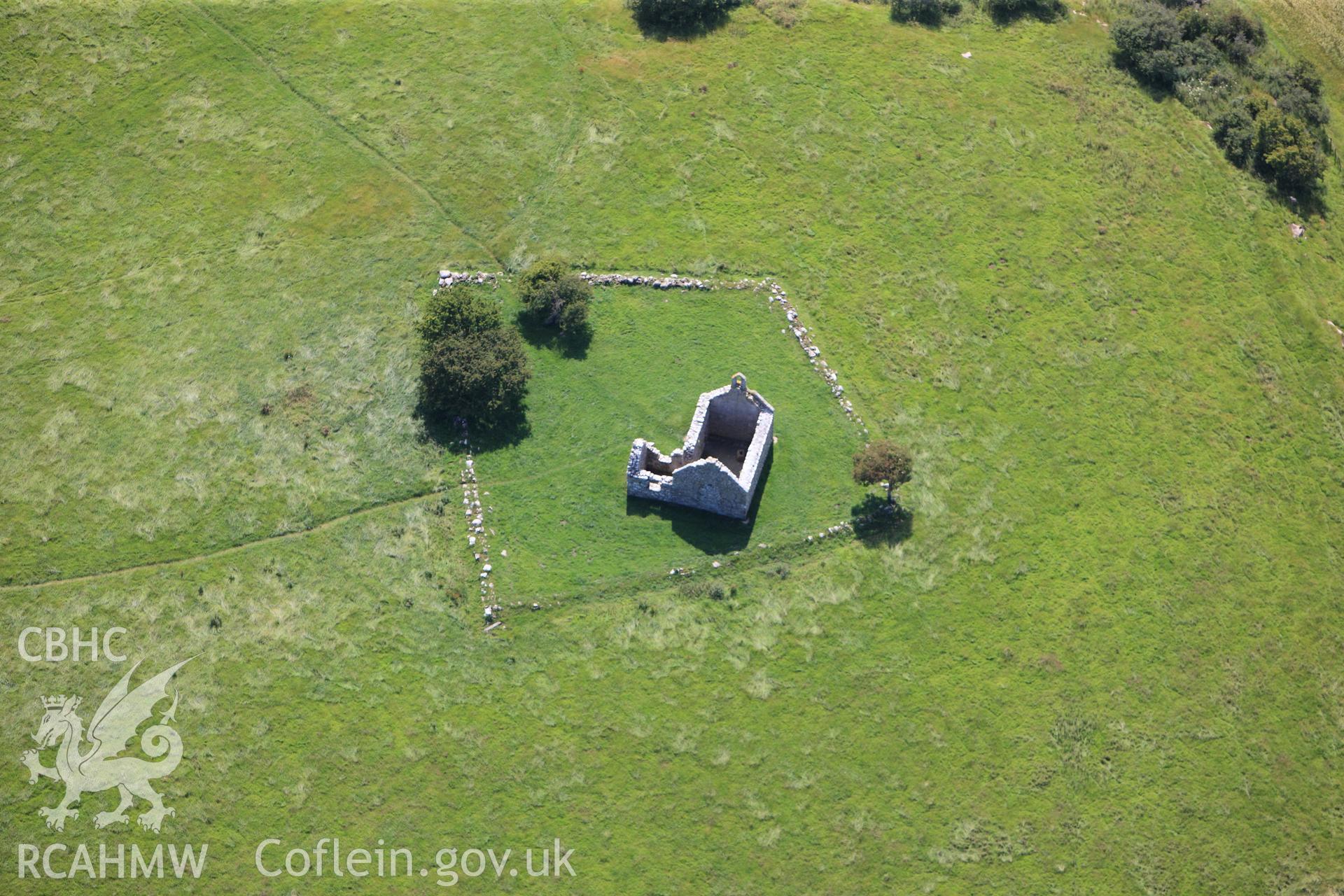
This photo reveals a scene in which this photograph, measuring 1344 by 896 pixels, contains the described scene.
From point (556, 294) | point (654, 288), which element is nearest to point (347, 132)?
point (556, 294)

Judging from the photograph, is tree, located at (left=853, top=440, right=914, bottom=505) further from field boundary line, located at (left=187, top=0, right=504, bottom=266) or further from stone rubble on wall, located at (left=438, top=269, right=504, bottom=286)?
field boundary line, located at (left=187, top=0, right=504, bottom=266)

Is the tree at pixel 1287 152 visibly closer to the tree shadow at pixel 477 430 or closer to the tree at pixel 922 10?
the tree at pixel 922 10

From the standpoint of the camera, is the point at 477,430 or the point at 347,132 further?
the point at 347,132

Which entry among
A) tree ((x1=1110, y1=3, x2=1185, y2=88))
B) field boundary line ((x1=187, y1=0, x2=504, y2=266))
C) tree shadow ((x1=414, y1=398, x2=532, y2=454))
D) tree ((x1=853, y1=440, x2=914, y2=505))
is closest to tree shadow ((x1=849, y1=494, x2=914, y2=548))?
tree ((x1=853, y1=440, x2=914, y2=505))

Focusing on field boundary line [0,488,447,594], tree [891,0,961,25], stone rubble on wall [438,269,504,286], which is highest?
tree [891,0,961,25]

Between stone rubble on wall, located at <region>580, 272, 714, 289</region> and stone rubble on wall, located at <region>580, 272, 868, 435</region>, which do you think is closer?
stone rubble on wall, located at <region>580, 272, 868, 435</region>

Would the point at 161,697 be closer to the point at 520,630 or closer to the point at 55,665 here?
the point at 55,665

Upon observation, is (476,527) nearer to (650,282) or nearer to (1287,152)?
(650,282)

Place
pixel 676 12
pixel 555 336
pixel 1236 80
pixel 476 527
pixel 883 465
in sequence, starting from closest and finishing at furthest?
pixel 883 465
pixel 476 527
pixel 555 336
pixel 676 12
pixel 1236 80
